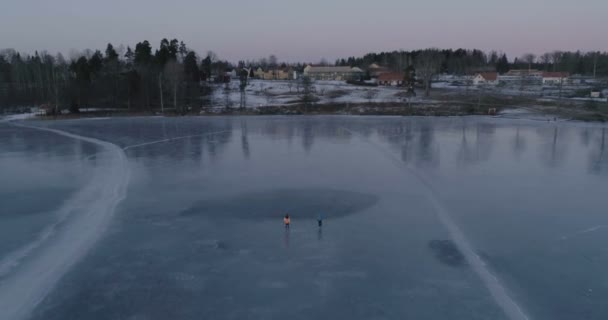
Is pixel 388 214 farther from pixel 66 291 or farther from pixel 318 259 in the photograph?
pixel 66 291

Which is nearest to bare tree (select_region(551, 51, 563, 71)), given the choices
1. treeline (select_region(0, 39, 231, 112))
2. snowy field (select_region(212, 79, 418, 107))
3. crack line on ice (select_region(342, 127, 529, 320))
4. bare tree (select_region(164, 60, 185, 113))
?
snowy field (select_region(212, 79, 418, 107))

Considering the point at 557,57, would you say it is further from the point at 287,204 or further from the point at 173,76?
the point at 287,204

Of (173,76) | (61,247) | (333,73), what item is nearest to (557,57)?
(333,73)

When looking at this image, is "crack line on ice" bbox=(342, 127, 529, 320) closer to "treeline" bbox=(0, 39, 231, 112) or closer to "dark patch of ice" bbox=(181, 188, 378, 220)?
"dark patch of ice" bbox=(181, 188, 378, 220)

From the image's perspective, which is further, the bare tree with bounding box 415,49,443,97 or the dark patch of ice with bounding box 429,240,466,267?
the bare tree with bounding box 415,49,443,97

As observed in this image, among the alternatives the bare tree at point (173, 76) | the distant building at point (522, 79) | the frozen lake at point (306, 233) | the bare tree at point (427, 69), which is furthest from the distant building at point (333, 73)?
the frozen lake at point (306, 233)

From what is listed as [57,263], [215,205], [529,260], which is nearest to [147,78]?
[215,205]

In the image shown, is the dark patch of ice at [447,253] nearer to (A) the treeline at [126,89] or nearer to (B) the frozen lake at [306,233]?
(B) the frozen lake at [306,233]
